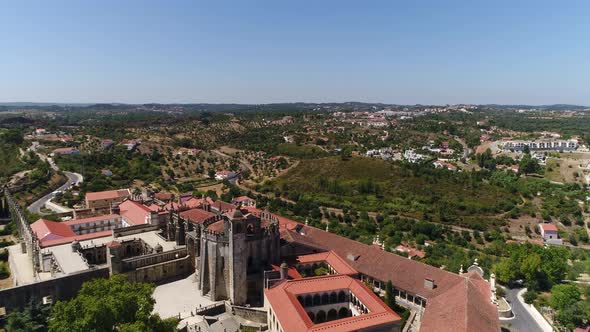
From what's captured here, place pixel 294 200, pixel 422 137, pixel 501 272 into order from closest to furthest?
1. pixel 501 272
2. pixel 294 200
3. pixel 422 137

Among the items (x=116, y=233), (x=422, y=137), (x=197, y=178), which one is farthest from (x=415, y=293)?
(x=422, y=137)

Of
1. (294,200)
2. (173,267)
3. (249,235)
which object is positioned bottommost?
(294,200)

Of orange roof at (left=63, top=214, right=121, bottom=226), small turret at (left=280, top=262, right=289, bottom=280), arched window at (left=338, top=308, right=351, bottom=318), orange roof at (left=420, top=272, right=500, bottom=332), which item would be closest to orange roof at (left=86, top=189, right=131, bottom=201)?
orange roof at (left=63, top=214, right=121, bottom=226)

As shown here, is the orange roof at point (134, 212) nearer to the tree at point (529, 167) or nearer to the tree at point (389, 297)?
the tree at point (389, 297)

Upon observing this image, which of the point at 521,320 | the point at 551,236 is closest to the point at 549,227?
the point at 551,236

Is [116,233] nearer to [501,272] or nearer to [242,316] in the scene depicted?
[242,316]
